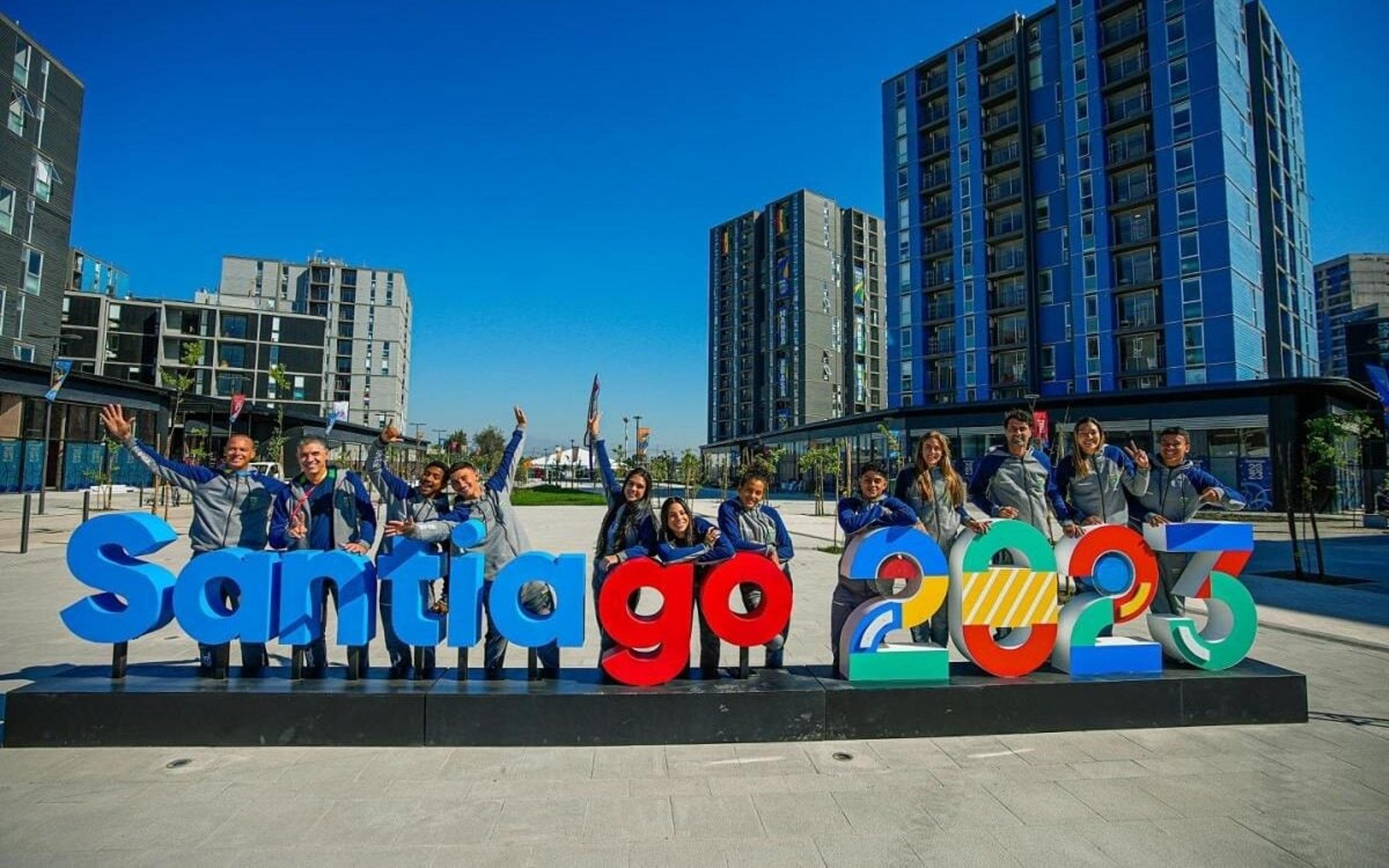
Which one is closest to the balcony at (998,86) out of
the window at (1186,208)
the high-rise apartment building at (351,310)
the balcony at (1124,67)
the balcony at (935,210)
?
the balcony at (1124,67)

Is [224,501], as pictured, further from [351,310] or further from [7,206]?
[351,310]

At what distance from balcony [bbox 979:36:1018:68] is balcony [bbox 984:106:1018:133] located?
3.70 meters

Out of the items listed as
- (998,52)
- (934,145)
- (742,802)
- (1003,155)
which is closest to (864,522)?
(742,802)

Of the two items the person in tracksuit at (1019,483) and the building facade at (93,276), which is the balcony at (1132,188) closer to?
the person in tracksuit at (1019,483)

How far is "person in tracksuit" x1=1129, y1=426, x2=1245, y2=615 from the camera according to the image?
6.12 meters

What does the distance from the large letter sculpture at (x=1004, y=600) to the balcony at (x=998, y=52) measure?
56234 millimetres

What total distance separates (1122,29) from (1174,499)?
50.4m

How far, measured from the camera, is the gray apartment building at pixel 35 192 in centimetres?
3681

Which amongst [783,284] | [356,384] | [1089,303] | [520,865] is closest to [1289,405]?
[1089,303]

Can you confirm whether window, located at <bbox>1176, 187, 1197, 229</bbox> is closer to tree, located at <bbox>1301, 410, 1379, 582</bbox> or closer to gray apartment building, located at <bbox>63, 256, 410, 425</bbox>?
tree, located at <bbox>1301, 410, 1379, 582</bbox>

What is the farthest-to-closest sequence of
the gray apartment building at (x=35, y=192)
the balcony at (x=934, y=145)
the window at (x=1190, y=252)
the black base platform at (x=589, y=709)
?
the balcony at (x=934, y=145), the window at (x=1190, y=252), the gray apartment building at (x=35, y=192), the black base platform at (x=589, y=709)

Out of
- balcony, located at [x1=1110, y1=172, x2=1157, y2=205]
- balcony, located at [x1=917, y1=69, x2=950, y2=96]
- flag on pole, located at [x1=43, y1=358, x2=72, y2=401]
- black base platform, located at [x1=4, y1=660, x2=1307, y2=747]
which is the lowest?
black base platform, located at [x1=4, y1=660, x2=1307, y2=747]

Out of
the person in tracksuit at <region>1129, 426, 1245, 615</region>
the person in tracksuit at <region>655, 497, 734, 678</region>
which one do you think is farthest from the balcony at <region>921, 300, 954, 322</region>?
the person in tracksuit at <region>655, 497, 734, 678</region>

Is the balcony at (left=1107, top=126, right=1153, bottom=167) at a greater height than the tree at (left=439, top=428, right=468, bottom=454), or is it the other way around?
the balcony at (left=1107, top=126, right=1153, bottom=167)
